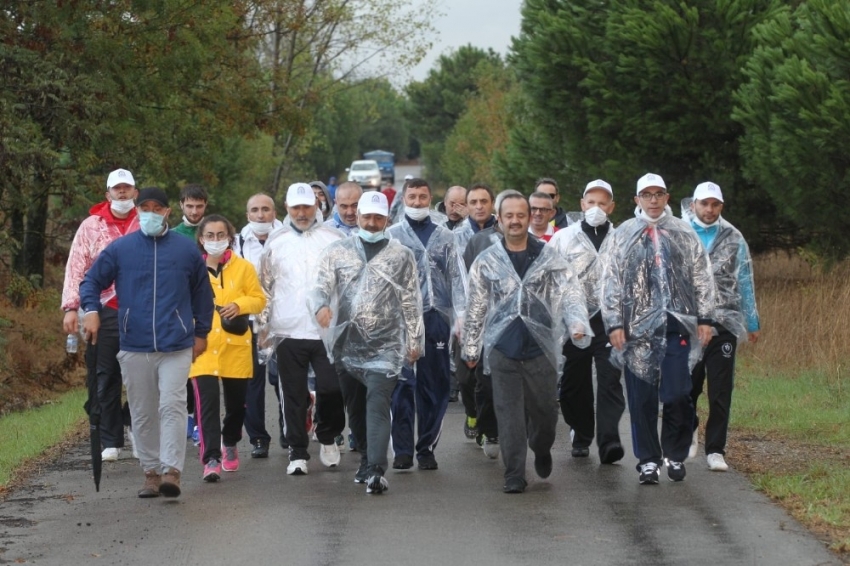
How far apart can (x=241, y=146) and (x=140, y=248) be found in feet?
84.0

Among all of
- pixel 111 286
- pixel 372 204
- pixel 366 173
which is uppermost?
pixel 366 173

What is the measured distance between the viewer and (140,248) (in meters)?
9.02

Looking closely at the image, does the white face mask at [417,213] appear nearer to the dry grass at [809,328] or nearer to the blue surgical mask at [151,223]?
the blue surgical mask at [151,223]

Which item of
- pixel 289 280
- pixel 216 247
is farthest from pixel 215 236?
pixel 289 280

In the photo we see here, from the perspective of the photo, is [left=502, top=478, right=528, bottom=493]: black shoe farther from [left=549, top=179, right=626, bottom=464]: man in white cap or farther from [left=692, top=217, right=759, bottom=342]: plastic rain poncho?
[left=692, top=217, right=759, bottom=342]: plastic rain poncho

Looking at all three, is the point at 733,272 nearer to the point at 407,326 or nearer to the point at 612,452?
the point at 612,452

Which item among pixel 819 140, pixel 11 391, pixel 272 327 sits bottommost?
pixel 11 391

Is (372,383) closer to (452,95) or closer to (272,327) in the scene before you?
(272,327)

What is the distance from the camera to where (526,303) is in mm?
9211

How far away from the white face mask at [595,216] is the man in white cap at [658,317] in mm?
1047

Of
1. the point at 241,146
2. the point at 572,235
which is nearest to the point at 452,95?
the point at 241,146

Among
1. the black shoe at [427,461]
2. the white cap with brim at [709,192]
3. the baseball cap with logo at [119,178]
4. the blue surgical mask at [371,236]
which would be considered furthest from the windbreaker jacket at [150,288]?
the white cap with brim at [709,192]

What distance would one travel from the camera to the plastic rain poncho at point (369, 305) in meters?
9.47

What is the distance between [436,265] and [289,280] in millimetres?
1167
